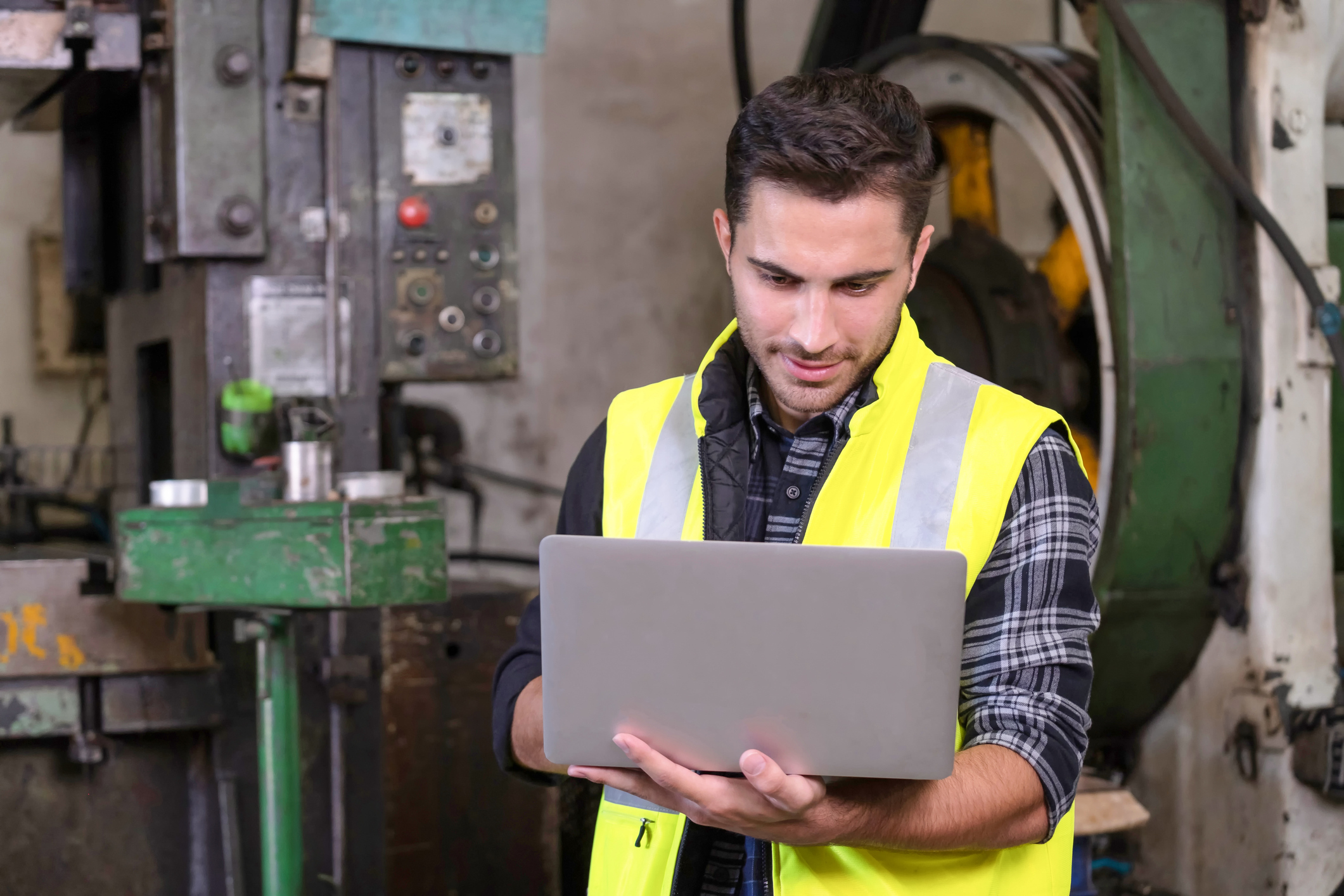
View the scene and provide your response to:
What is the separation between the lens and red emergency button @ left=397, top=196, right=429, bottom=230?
2248 mm

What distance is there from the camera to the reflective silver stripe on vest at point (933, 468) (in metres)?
1.11

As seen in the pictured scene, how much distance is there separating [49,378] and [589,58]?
5.88 feet

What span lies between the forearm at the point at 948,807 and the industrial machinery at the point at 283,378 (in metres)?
1.21

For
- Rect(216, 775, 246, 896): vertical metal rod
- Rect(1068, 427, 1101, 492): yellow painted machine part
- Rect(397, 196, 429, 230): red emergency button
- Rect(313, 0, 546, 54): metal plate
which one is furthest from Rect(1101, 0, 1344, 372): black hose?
Rect(216, 775, 246, 896): vertical metal rod

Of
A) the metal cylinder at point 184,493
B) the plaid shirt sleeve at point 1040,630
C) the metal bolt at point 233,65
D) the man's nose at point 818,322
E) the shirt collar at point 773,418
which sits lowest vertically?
the plaid shirt sleeve at point 1040,630

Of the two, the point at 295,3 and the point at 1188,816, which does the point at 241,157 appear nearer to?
the point at 295,3

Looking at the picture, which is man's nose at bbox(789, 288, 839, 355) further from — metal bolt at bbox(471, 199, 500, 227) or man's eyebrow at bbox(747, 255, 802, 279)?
metal bolt at bbox(471, 199, 500, 227)

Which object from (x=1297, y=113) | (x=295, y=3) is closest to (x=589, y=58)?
(x=295, y=3)

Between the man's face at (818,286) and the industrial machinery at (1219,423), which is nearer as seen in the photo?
the man's face at (818,286)

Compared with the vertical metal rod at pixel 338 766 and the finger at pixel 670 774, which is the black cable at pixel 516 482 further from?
the finger at pixel 670 774

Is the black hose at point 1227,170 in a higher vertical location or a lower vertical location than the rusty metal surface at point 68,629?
higher

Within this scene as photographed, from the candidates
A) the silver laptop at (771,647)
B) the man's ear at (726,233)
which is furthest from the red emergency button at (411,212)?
the silver laptop at (771,647)

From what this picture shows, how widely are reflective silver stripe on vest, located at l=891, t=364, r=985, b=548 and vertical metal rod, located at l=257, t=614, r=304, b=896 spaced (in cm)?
101

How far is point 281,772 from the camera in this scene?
1.85 metres
